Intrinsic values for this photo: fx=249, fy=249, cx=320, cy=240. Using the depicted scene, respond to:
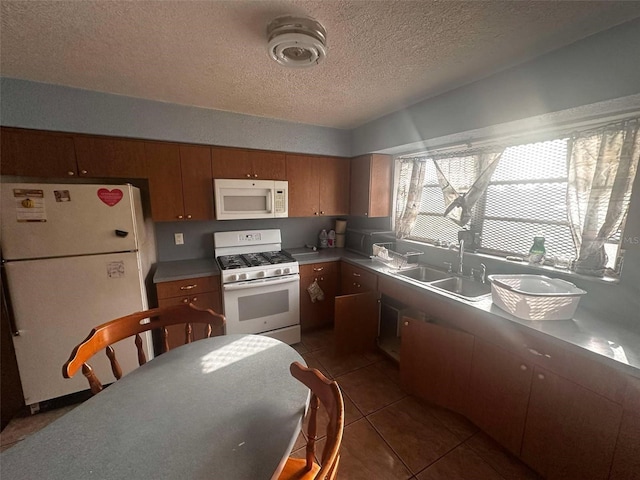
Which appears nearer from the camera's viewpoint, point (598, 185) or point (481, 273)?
point (598, 185)

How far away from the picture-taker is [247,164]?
2.52 m

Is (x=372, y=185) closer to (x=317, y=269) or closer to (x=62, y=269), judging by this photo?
(x=317, y=269)

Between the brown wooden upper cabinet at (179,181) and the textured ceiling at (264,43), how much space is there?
1.46 ft

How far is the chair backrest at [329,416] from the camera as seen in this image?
1.90 feet

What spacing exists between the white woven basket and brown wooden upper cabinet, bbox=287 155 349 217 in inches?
75.0

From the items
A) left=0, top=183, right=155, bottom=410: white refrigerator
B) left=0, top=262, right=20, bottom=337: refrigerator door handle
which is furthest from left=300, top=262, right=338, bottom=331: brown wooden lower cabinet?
left=0, top=262, right=20, bottom=337: refrigerator door handle

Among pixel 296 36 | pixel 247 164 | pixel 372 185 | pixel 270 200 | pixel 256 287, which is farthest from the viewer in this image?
pixel 372 185

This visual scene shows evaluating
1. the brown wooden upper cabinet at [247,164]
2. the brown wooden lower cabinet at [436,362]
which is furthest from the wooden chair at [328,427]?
the brown wooden upper cabinet at [247,164]

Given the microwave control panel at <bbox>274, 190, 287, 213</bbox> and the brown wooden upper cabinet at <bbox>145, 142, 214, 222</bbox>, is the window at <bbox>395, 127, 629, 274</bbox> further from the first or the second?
the brown wooden upper cabinet at <bbox>145, 142, 214, 222</bbox>

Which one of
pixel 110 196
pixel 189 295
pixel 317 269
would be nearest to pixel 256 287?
pixel 189 295

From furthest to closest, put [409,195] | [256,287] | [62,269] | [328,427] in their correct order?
[409,195] < [256,287] < [62,269] < [328,427]

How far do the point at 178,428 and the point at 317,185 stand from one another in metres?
2.53

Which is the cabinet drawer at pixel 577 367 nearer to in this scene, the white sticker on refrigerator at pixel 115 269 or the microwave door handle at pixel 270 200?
the microwave door handle at pixel 270 200

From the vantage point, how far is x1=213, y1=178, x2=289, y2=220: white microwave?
2420mm
